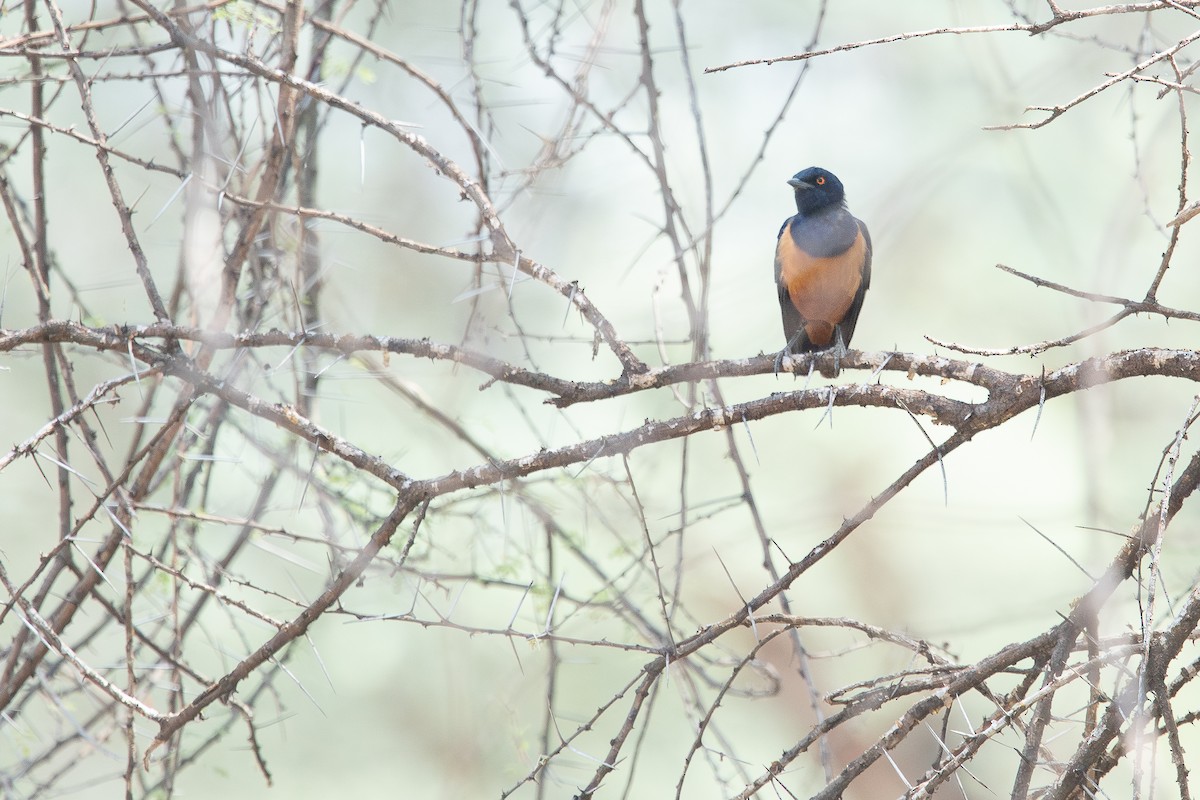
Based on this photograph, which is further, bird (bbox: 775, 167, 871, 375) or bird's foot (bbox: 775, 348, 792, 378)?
bird (bbox: 775, 167, 871, 375)

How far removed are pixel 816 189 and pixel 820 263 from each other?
1.53 feet

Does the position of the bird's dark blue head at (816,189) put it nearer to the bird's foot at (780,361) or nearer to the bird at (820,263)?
the bird at (820,263)

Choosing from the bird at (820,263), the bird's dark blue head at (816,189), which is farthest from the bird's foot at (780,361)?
the bird's dark blue head at (816,189)

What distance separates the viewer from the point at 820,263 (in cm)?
376

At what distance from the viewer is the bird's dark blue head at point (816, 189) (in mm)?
4082

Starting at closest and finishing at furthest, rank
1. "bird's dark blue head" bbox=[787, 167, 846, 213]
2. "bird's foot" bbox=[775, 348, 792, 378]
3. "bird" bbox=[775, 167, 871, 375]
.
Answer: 1. "bird's foot" bbox=[775, 348, 792, 378]
2. "bird" bbox=[775, 167, 871, 375]
3. "bird's dark blue head" bbox=[787, 167, 846, 213]

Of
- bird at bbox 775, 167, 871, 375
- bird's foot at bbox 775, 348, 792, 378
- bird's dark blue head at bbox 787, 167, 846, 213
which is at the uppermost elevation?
bird's dark blue head at bbox 787, 167, 846, 213

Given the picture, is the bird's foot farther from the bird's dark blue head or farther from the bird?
the bird's dark blue head

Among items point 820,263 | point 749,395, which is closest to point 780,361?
point 820,263

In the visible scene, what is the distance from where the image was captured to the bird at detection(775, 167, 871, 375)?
379 centimetres

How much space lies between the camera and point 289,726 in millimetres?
7906

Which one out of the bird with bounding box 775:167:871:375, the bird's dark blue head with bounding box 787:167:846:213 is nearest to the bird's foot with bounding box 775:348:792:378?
the bird with bounding box 775:167:871:375

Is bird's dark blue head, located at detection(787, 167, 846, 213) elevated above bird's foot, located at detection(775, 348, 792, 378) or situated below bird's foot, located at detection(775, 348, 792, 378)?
above

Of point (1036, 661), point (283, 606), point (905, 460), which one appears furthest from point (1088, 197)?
point (1036, 661)
